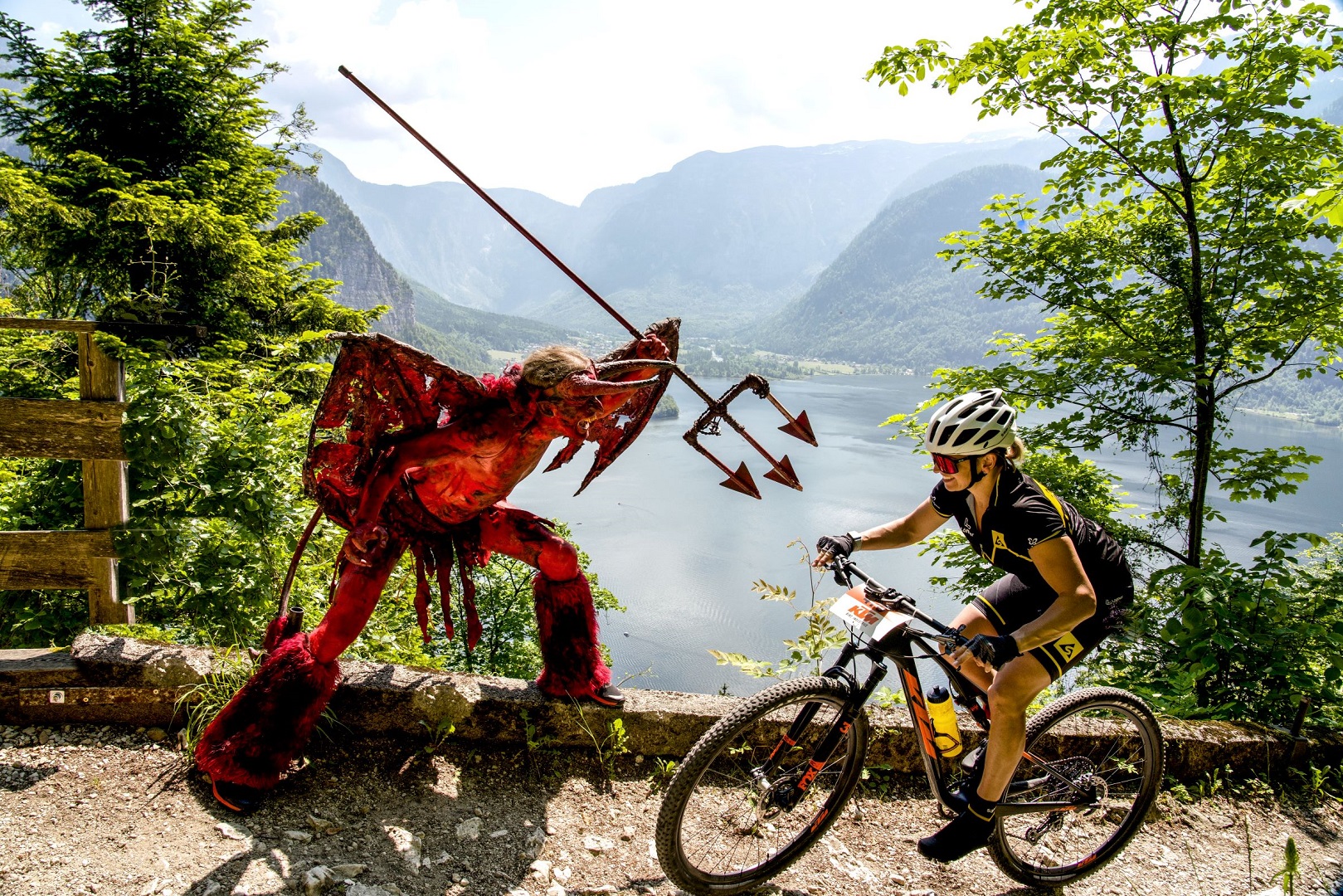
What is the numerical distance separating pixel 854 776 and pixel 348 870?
1654mm

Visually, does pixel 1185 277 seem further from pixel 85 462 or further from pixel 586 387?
pixel 85 462

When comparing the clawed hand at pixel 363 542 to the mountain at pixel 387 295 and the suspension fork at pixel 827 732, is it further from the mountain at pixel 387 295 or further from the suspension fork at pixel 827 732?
the mountain at pixel 387 295

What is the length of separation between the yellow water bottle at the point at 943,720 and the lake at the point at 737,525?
1061cm

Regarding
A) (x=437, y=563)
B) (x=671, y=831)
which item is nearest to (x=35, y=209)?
(x=437, y=563)

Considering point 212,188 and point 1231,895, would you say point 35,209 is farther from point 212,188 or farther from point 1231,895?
point 1231,895

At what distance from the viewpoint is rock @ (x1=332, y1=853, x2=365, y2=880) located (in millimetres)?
2186

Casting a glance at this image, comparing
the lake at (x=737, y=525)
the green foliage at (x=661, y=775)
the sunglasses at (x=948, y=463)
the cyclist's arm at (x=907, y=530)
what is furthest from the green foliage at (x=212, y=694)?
the lake at (x=737, y=525)

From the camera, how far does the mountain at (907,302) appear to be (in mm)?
55406

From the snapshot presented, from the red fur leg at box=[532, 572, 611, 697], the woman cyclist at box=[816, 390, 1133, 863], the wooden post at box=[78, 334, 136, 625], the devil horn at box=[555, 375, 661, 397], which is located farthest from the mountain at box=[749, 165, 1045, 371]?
the wooden post at box=[78, 334, 136, 625]

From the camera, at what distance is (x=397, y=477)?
2352 millimetres

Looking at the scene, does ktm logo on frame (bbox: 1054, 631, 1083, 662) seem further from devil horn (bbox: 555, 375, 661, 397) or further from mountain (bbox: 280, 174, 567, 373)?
mountain (bbox: 280, 174, 567, 373)

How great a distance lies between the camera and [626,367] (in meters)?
2.47

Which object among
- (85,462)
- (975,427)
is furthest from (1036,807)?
(85,462)

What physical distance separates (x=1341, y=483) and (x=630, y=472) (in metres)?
27.7
